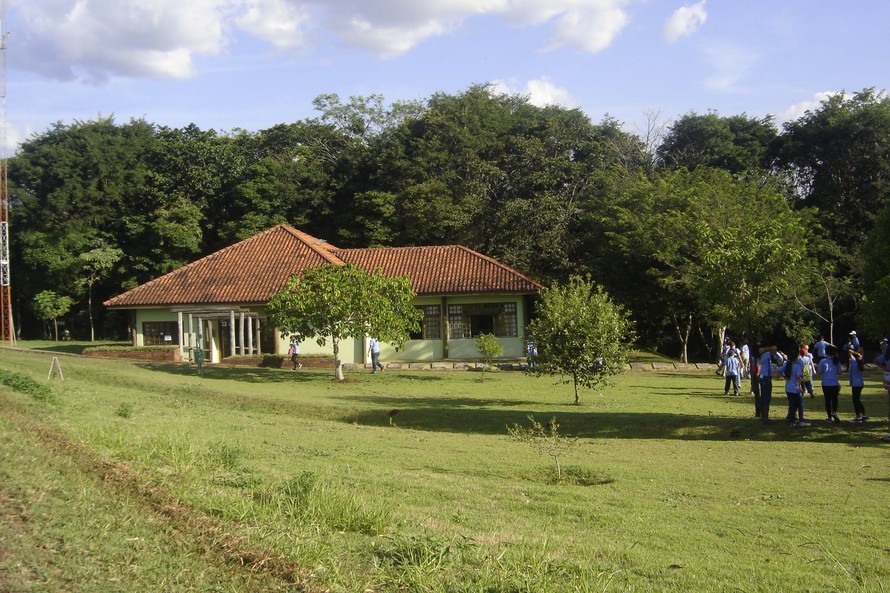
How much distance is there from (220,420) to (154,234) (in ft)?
106

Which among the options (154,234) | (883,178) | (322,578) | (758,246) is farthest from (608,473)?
(154,234)

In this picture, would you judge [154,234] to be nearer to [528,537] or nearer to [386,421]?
[386,421]

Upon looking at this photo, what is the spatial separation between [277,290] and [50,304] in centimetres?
1704

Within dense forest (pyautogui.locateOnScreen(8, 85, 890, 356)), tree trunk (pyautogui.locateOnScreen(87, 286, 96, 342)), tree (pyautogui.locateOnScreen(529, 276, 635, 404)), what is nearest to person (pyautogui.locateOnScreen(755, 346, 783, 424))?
tree (pyautogui.locateOnScreen(529, 276, 635, 404))

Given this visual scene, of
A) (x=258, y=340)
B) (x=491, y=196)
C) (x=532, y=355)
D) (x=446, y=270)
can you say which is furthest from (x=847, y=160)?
(x=258, y=340)

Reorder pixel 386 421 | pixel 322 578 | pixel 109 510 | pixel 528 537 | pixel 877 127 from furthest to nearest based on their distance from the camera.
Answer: pixel 877 127 → pixel 386 421 → pixel 528 537 → pixel 109 510 → pixel 322 578

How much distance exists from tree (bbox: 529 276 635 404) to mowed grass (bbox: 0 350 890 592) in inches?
138

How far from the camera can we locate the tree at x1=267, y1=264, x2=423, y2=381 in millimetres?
25266

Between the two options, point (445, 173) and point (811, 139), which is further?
point (445, 173)

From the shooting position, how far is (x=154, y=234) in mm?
44531

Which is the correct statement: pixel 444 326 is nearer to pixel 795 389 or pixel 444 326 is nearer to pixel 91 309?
pixel 795 389

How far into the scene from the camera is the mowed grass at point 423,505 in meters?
5.50

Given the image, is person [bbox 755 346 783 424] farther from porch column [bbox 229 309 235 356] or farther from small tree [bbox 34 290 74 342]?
small tree [bbox 34 290 74 342]

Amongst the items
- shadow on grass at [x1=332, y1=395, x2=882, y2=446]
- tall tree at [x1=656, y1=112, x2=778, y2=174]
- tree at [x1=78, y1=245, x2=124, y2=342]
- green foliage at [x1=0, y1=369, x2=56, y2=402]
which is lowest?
shadow on grass at [x1=332, y1=395, x2=882, y2=446]
